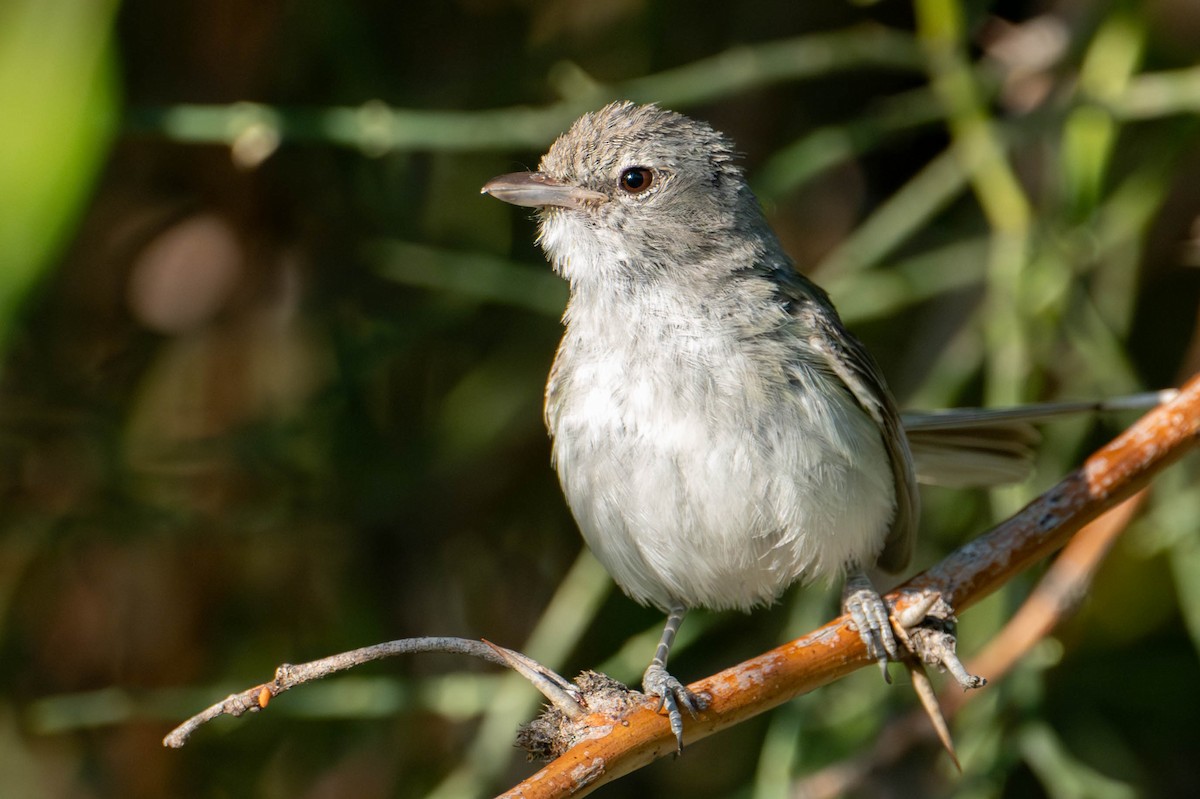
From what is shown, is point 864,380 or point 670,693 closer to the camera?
point 670,693

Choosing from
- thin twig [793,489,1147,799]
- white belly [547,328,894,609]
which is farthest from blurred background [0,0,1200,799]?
white belly [547,328,894,609]

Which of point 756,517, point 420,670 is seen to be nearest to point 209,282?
point 420,670

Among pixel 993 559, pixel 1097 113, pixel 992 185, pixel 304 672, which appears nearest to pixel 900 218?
pixel 992 185

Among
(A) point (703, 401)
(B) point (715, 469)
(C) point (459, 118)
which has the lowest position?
(B) point (715, 469)

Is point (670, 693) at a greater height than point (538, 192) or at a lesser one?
lesser

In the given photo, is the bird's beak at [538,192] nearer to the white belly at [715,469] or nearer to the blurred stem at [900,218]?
the white belly at [715,469]

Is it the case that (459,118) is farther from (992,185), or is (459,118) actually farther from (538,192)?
(992,185)

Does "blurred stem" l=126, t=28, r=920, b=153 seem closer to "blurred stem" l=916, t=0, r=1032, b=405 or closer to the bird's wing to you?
"blurred stem" l=916, t=0, r=1032, b=405
